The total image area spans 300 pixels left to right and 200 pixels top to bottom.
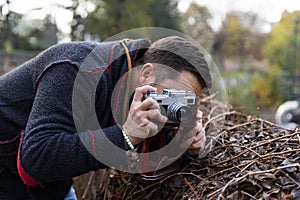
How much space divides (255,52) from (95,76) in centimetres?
3109

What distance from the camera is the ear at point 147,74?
4.67 feet

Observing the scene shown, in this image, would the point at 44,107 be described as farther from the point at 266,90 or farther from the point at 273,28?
the point at 273,28

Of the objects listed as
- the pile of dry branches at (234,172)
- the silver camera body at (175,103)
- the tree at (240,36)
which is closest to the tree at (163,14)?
the tree at (240,36)

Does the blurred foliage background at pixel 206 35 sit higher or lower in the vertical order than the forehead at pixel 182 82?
lower

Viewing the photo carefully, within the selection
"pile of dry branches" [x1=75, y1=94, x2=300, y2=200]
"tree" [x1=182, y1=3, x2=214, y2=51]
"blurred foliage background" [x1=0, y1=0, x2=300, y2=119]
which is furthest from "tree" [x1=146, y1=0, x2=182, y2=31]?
"pile of dry branches" [x1=75, y1=94, x2=300, y2=200]

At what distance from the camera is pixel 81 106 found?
1.35 meters

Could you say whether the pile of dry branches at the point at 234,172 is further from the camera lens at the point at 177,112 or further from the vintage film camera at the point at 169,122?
the camera lens at the point at 177,112

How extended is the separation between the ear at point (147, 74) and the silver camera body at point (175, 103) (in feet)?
0.36

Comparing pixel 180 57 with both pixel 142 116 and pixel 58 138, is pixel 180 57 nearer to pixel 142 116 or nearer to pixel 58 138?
pixel 142 116

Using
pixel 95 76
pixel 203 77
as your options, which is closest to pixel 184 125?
pixel 203 77

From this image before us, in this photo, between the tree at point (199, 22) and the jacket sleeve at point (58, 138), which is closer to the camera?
the jacket sleeve at point (58, 138)

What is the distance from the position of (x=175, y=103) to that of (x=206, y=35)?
2498 cm

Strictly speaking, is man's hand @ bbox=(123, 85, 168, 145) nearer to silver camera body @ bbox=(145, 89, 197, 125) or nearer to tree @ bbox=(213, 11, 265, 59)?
silver camera body @ bbox=(145, 89, 197, 125)

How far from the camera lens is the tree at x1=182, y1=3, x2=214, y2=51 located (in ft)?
83.4
